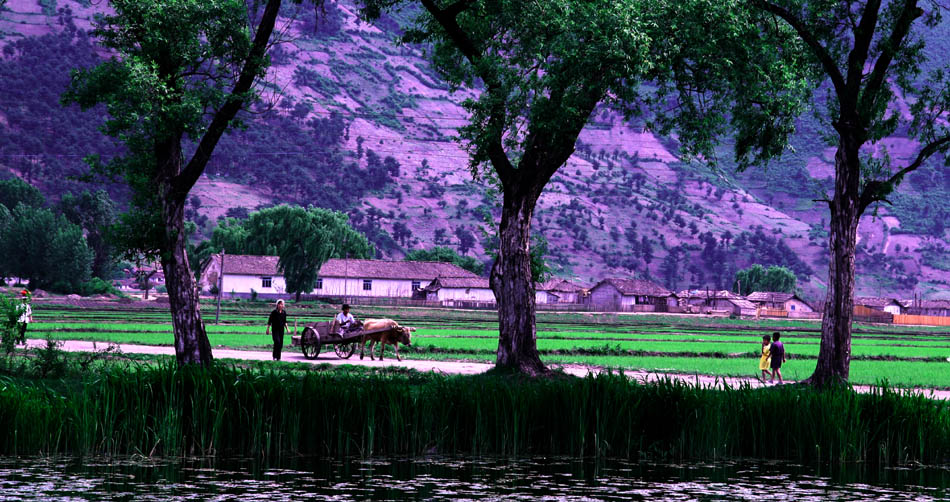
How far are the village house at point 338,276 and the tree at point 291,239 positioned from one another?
111 inches

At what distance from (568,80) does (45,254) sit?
4904 inches

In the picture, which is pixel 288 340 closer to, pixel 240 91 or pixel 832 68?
pixel 240 91

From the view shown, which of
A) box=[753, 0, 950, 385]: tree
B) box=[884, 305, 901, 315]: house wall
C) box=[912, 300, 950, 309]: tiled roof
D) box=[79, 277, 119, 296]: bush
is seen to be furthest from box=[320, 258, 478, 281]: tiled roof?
box=[753, 0, 950, 385]: tree

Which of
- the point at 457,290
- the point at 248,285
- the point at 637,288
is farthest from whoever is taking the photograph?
the point at 637,288

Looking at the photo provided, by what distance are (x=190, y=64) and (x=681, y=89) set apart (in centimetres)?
1242

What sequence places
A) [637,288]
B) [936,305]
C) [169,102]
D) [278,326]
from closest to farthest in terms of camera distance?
[169,102]
[278,326]
[637,288]
[936,305]

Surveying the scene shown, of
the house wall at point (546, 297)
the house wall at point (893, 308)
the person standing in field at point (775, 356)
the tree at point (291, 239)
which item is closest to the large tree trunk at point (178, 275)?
the person standing in field at point (775, 356)

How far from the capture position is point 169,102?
25.2 m

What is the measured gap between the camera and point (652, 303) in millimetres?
171500

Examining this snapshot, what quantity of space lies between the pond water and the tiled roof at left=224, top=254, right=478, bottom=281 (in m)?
133

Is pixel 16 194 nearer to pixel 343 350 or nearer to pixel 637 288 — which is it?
pixel 637 288

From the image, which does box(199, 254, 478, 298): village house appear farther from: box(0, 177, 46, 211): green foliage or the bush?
box(0, 177, 46, 211): green foliage

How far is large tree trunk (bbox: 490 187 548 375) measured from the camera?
1040 inches

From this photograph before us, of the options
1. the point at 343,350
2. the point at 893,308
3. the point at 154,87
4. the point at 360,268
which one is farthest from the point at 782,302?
the point at 154,87
